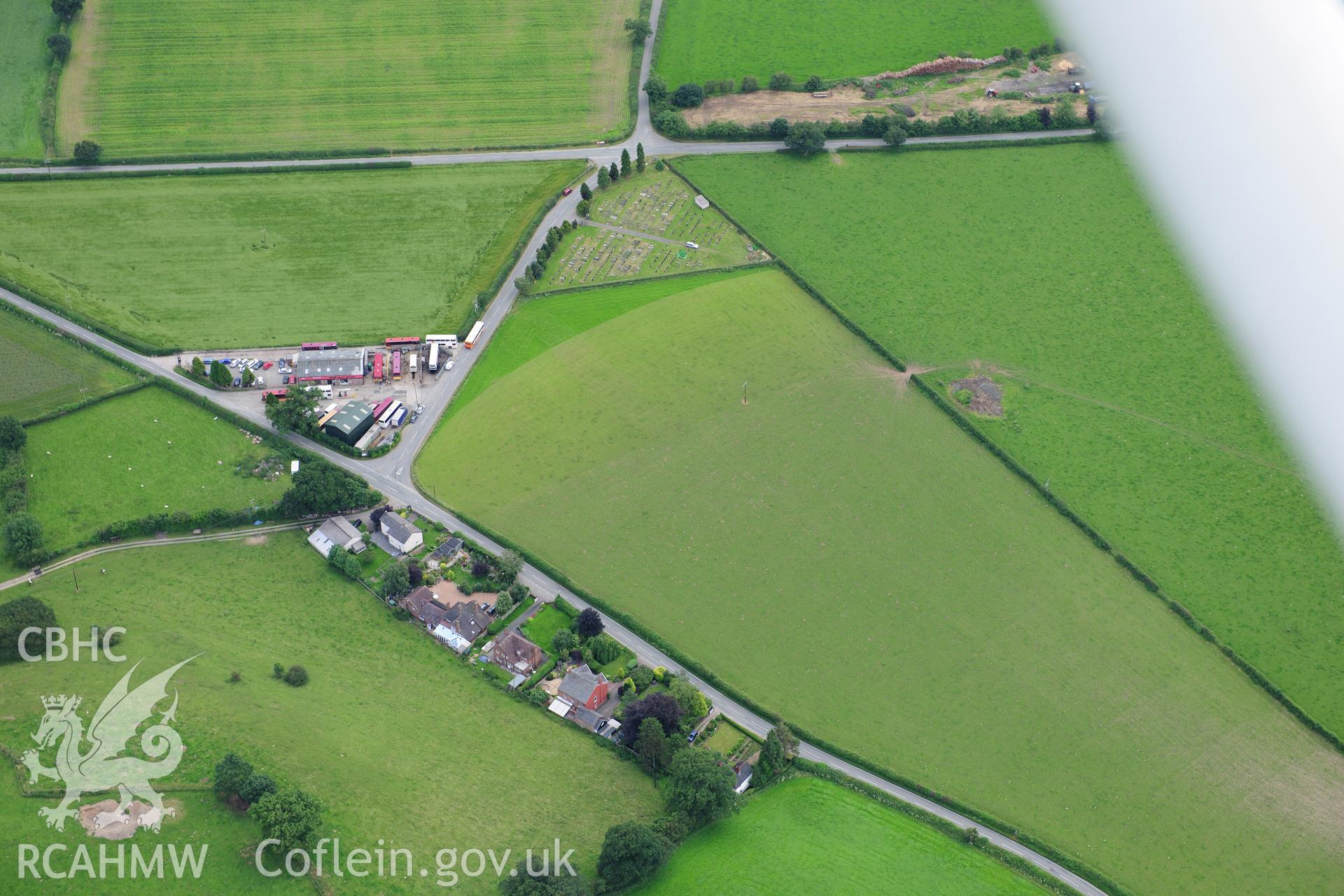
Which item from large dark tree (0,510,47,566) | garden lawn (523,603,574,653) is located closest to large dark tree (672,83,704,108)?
garden lawn (523,603,574,653)

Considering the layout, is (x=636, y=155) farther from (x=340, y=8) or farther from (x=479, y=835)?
(x=479, y=835)

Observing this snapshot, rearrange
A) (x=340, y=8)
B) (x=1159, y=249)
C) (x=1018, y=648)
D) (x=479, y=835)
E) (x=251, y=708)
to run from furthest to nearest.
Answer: (x=340, y=8), (x=1159, y=249), (x=1018, y=648), (x=251, y=708), (x=479, y=835)

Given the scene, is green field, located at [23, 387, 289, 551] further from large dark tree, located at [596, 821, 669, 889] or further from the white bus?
large dark tree, located at [596, 821, 669, 889]

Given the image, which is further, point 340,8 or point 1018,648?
point 340,8

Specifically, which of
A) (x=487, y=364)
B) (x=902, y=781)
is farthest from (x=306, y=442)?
(x=902, y=781)

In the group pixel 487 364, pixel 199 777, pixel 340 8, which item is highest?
pixel 340 8
